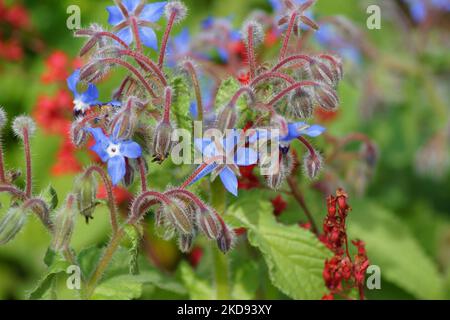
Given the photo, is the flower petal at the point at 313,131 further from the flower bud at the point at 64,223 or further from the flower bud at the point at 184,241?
the flower bud at the point at 64,223

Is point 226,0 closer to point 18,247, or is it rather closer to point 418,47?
point 418,47

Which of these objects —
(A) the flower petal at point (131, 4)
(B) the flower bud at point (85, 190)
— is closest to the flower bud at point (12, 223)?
(B) the flower bud at point (85, 190)

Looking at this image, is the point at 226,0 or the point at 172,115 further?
the point at 226,0

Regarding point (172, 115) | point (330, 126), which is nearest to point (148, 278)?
Result: point (172, 115)

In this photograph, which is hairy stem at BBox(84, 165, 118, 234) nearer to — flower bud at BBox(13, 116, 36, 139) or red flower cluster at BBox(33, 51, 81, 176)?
flower bud at BBox(13, 116, 36, 139)

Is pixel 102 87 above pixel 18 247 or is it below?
above

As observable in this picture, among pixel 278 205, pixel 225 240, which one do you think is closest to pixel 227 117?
pixel 225 240

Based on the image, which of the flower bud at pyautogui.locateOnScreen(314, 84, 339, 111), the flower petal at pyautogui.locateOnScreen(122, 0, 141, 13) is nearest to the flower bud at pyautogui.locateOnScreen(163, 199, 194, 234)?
the flower bud at pyautogui.locateOnScreen(314, 84, 339, 111)
